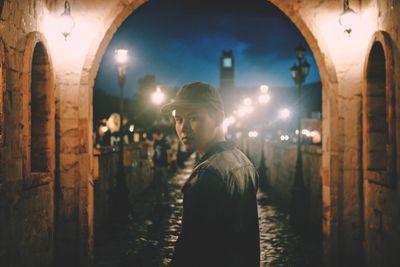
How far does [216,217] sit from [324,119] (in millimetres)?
5331

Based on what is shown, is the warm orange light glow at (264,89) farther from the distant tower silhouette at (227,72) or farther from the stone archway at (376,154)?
the distant tower silhouette at (227,72)

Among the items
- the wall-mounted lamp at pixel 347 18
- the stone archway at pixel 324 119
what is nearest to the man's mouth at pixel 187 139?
the stone archway at pixel 324 119

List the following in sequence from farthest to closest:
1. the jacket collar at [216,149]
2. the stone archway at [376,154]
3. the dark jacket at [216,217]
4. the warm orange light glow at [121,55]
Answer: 1. the warm orange light glow at [121,55]
2. the stone archway at [376,154]
3. the jacket collar at [216,149]
4. the dark jacket at [216,217]

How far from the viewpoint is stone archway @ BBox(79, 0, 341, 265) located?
673cm

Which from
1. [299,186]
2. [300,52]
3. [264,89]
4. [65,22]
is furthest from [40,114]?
[264,89]

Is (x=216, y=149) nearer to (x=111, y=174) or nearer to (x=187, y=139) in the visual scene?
(x=187, y=139)

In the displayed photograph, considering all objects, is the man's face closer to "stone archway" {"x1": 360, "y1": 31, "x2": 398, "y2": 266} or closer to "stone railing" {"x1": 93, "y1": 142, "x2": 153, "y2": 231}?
"stone archway" {"x1": 360, "y1": 31, "x2": 398, "y2": 266}

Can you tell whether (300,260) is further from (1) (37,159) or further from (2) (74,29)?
(2) (74,29)

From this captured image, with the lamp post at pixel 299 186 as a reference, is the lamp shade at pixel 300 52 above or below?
above

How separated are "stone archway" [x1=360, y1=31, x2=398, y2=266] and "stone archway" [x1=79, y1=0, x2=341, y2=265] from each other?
459 millimetres

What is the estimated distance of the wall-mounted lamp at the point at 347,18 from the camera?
638 centimetres

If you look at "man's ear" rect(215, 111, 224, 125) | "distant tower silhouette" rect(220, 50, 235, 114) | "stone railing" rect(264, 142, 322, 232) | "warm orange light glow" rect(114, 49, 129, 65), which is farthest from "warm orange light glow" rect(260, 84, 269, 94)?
"distant tower silhouette" rect(220, 50, 235, 114)

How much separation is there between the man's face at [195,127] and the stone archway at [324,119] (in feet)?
14.7

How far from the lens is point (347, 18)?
6.40m
